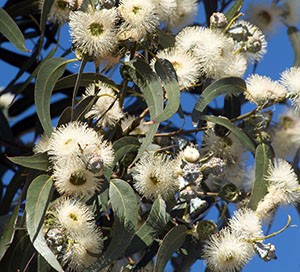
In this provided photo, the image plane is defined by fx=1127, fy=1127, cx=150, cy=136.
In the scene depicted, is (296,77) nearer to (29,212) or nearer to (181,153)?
(181,153)

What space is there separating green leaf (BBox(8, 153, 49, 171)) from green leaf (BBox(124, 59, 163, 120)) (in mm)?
244

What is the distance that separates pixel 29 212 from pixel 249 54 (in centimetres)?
71

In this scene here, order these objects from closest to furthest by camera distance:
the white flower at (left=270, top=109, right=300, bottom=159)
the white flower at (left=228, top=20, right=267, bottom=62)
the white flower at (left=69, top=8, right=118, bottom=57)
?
the white flower at (left=69, top=8, right=118, bottom=57)
the white flower at (left=228, top=20, right=267, bottom=62)
the white flower at (left=270, top=109, right=300, bottom=159)

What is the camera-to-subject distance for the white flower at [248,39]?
252 centimetres

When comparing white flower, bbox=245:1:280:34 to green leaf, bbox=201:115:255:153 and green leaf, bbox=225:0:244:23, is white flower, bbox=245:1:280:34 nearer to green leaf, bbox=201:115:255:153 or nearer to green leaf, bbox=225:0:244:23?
green leaf, bbox=225:0:244:23

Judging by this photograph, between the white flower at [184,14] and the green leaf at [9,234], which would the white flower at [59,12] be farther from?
the green leaf at [9,234]

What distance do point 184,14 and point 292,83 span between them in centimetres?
38

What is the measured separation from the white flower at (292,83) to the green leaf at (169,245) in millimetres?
380

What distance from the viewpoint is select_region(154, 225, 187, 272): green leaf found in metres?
2.33

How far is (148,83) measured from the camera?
7.74 ft

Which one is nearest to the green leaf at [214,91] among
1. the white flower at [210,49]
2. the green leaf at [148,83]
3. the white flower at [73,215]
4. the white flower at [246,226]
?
the white flower at [210,49]

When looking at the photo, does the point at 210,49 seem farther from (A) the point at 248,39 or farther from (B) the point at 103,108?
(B) the point at 103,108

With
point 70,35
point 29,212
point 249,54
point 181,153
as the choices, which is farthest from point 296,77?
point 29,212

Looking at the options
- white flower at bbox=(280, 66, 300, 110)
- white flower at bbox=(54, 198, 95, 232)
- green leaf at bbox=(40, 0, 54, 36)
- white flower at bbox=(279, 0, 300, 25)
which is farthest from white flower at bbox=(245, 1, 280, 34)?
white flower at bbox=(54, 198, 95, 232)
